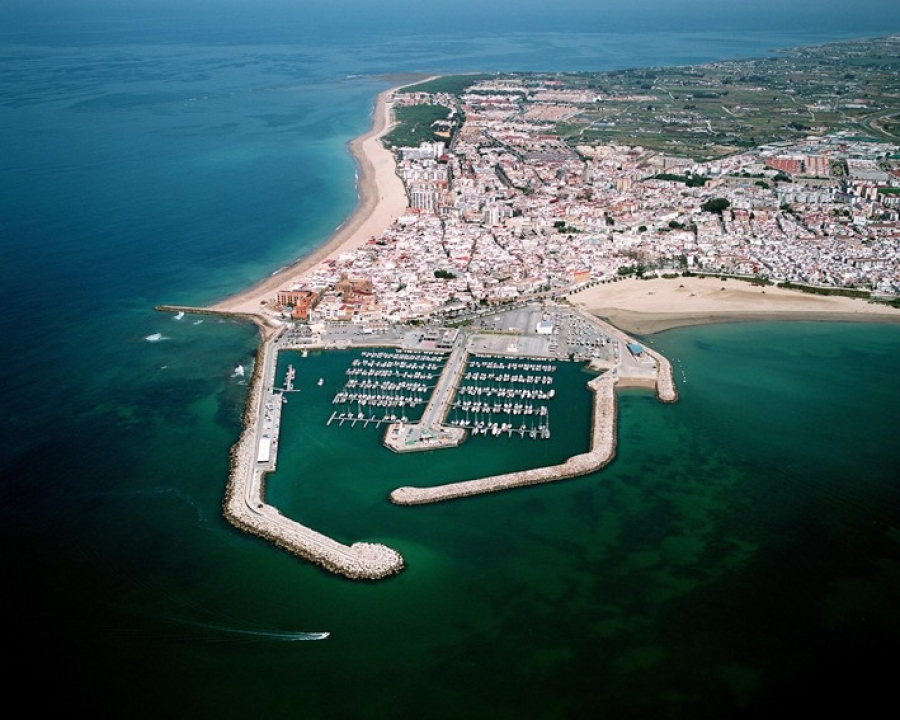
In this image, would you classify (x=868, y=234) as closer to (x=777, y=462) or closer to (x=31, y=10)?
(x=777, y=462)

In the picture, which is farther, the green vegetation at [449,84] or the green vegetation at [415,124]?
the green vegetation at [449,84]

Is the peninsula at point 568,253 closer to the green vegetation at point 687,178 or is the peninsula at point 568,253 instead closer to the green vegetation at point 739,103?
the green vegetation at point 687,178

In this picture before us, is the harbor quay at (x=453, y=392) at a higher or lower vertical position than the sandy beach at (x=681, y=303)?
lower

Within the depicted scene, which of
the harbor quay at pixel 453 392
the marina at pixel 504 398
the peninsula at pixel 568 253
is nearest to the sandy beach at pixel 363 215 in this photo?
the peninsula at pixel 568 253

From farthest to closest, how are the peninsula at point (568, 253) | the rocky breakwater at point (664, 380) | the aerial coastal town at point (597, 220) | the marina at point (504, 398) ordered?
the aerial coastal town at point (597, 220) → the rocky breakwater at point (664, 380) → the peninsula at point (568, 253) → the marina at point (504, 398)

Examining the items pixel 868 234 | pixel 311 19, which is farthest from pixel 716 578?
pixel 311 19

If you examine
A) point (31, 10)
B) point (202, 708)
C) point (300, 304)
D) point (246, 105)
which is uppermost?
point (31, 10)

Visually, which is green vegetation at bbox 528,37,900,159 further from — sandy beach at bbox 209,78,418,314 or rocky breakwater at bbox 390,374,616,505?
rocky breakwater at bbox 390,374,616,505

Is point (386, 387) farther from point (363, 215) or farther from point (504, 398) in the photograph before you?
point (363, 215)
